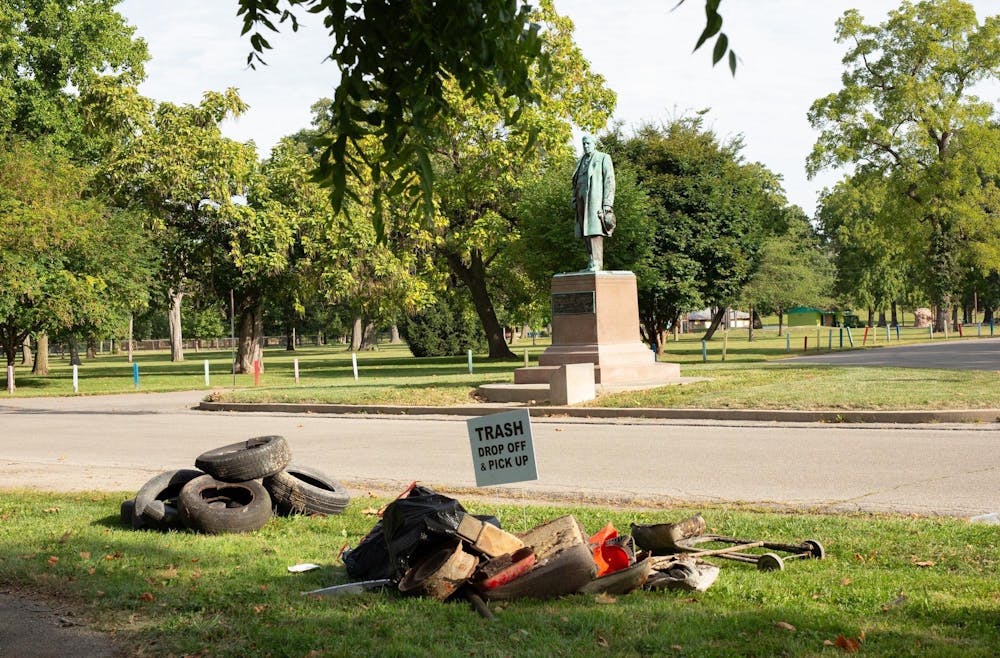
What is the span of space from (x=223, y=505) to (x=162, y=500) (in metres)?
0.83

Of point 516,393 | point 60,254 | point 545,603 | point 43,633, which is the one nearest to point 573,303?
point 516,393

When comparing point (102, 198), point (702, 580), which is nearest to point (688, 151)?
point (102, 198)

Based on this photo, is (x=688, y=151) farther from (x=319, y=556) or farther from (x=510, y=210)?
(x=319, y=556)

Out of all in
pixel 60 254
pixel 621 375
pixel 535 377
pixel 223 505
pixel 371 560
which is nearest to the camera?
pixel 371 560

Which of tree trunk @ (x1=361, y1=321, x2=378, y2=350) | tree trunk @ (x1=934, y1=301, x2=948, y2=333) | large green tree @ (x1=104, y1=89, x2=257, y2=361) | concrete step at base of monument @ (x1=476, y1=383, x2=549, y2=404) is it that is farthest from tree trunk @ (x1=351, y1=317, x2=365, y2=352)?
concrete step at base of monument @ (x1=476, y1=383, x2=549, y2=404)

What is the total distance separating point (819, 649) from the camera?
15.5 feet

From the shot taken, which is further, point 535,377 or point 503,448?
point 535,377

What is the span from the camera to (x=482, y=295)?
45031 mm

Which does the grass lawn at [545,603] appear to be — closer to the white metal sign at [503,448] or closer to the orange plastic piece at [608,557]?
the orange plastic piece at [608,557]

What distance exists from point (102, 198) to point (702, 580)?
38716 mm

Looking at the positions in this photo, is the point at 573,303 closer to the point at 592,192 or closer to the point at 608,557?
the point at 592,192

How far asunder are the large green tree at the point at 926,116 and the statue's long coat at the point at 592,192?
33.0 m

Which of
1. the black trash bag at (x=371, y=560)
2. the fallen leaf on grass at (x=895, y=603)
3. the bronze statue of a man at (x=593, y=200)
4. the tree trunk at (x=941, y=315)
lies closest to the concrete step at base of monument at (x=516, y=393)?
the bronze statue of a man at (x=593, y=200)

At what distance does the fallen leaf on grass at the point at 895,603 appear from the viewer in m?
5.35
